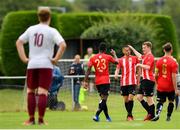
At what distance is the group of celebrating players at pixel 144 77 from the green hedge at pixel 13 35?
14.9 metres

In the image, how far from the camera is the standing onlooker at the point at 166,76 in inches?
755

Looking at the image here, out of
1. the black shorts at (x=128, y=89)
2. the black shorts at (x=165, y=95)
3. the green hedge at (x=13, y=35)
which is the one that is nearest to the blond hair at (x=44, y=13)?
the black shorts at (x=165, y=95)

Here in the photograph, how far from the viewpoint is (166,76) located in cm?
1933

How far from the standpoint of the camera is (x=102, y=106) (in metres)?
20.0

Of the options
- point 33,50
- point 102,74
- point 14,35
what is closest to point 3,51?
point 14,35

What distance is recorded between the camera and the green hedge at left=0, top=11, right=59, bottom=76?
3512 cm

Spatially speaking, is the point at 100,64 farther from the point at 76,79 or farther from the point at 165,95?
the point at 76,79

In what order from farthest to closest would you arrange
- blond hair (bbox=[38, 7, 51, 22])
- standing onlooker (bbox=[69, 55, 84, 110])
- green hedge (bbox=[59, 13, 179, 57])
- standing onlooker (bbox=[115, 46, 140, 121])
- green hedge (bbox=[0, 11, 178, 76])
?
green hedge (bbox=[59, 13, 179, 57]) < green hedge (bbox=[0, 11, 178, 76]) < standing onlooker (bbox=[69, 55, 84, 110]) < standing onlooker (bbox=[115, 46, 140, 121]) < blond hair (bbox=[38, 7, 51, 22])

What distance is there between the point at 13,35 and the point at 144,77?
16296 mm

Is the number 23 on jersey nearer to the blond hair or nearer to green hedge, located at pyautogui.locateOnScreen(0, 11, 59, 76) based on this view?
the blond hair

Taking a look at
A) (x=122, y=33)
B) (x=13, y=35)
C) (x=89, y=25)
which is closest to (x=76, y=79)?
(x=122, y=33)

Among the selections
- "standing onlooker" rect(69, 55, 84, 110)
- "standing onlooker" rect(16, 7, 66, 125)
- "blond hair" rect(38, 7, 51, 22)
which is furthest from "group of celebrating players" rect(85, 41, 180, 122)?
"standing onlooker" rect(69, 55, 84, 110)

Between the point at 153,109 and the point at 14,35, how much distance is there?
16.3 meters

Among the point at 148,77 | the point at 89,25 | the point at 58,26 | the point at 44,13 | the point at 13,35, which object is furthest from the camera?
the point at 89,25
